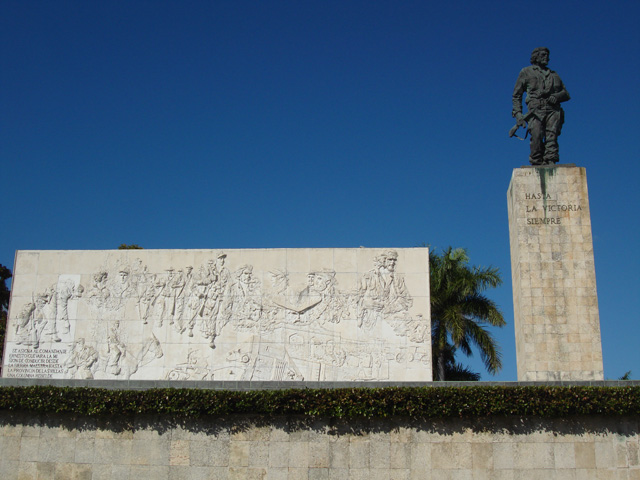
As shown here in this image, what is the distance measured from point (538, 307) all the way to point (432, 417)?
4.20 meters

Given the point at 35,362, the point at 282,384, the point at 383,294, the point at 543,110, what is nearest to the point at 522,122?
the point at 543,110

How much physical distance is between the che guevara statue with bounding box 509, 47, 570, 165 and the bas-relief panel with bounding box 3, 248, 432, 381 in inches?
133

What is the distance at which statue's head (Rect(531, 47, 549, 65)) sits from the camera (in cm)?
1644

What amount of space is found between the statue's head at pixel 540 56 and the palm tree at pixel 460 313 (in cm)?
603

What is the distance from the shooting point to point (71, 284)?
17.1 m

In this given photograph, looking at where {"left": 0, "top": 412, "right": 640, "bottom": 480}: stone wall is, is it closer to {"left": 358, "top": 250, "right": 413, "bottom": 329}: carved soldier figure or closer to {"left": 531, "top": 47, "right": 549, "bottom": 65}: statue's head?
{"left": 358, "top": 250, "right": 413, "bottom": 329}: carved soldier figure

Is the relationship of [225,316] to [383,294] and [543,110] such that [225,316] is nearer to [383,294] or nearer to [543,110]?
[383,294]

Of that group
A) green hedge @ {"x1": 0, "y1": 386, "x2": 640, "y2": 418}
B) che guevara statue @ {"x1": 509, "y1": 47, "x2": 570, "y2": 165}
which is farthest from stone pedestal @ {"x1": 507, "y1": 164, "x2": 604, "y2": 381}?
green hedge @ {"x1": 0, "y1": 386, "x2": 640, "y2": 418}

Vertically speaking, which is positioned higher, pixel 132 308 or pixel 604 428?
pixel 132 308

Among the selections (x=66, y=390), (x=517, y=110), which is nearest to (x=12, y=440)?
(x=66, y=390)

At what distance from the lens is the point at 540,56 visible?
16.5m

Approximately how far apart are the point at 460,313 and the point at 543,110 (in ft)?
20.3

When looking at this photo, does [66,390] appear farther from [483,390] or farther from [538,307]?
[538,307]

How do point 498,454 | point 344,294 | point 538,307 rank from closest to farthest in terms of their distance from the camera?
point 498,454 → point 538,307 → point 344,294
